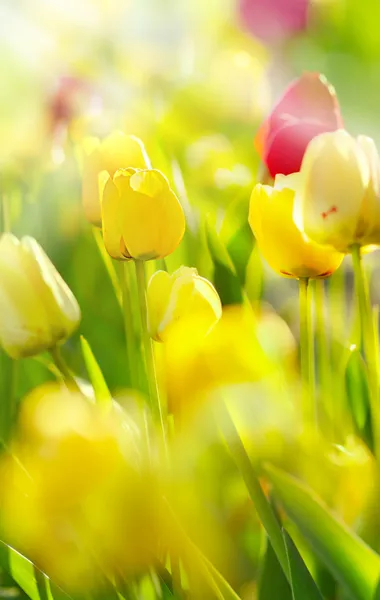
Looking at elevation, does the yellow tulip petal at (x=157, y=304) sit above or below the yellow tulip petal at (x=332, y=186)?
below

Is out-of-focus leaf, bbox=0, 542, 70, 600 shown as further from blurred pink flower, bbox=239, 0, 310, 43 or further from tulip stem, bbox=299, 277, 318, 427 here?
blurred pink flower, bbox=239, 0, 310, 43

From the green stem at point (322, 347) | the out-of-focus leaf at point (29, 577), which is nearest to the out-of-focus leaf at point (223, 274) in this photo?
the green stem at point (322, 347)

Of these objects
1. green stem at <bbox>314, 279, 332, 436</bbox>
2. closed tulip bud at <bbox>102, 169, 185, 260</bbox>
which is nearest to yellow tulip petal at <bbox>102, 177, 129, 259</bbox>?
closed tulip bud at <bbox>102, 169, 185, 260</bbox>

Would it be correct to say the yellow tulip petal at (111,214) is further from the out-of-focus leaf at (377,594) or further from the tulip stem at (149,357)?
the out-of-focus leaf at (377,594)

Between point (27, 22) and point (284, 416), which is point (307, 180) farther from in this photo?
point (27, 22)

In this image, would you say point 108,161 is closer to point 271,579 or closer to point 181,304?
point 181,304

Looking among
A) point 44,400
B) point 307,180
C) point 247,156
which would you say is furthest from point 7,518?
point 247,156

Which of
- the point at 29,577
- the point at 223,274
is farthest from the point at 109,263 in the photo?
the point at 29,577
